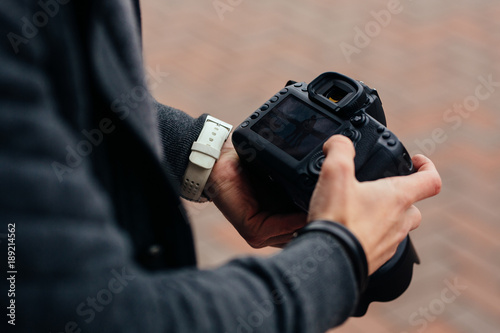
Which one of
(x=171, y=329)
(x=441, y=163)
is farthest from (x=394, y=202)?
(x=441, y=163)

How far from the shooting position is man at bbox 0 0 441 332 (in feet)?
2.08

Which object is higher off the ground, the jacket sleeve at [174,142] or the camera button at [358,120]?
the camera button at [358,120]

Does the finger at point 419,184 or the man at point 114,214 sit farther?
the finger at point 419,184

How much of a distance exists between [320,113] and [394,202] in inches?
11.7

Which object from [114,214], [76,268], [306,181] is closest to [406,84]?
[306,181]

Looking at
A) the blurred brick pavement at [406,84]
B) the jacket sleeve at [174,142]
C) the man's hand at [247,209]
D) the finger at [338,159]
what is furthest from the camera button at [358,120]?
the blurred brick pavement at [406,84]

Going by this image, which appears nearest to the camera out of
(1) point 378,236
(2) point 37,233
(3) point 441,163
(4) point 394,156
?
(2) point 37,233

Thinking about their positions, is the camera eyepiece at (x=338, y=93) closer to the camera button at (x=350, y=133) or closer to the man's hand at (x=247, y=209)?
the camera button at (x=350, y=133)

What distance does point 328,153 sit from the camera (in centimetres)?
97

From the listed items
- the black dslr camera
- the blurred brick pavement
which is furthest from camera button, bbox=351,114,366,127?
the blurred brick pavement

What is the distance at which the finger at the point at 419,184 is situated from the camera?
966 millimetres

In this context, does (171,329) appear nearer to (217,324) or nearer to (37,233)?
(217,324)

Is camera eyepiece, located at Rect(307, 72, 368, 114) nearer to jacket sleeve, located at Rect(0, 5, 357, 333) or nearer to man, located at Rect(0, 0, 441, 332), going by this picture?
man, located at Rect(0, 0, 441, 332)

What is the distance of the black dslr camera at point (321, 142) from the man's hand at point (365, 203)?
90 millimetres
